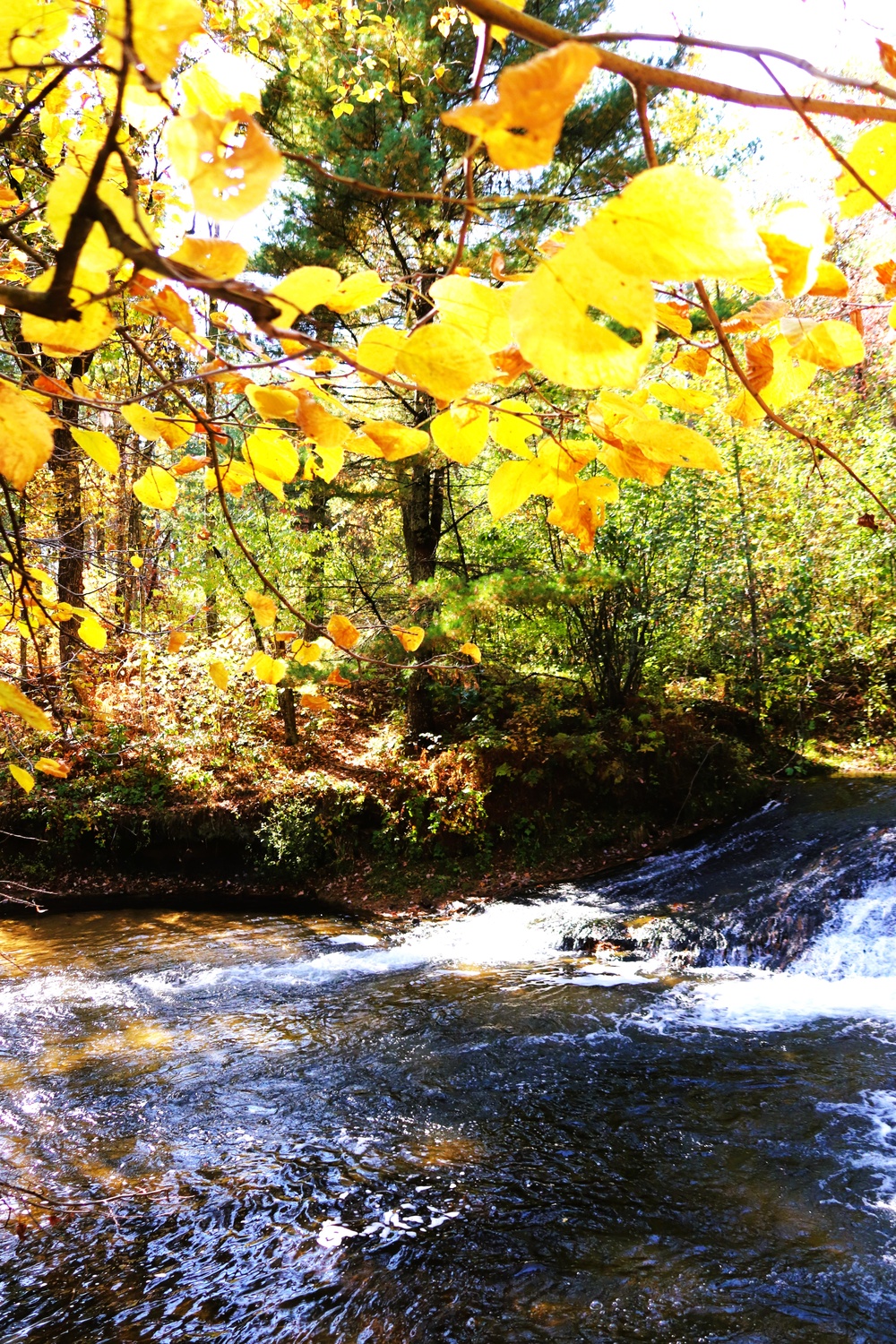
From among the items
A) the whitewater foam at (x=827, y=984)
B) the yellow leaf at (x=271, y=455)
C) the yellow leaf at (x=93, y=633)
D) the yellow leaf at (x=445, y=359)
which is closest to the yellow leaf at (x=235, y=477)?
the yellow leaf at (x=271, y=455)

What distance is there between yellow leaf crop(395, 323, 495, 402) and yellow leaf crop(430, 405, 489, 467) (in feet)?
0.37

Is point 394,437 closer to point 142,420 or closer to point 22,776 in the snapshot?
point 142,420

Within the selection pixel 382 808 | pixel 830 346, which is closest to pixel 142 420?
pixel 830 346

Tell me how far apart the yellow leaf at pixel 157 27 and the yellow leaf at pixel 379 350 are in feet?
0.59

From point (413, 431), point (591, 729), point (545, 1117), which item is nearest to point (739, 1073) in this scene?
point (545, 1117)

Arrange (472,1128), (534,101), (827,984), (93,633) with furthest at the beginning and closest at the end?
(827,984) < (472,1128) < (93,633) < (534,101)

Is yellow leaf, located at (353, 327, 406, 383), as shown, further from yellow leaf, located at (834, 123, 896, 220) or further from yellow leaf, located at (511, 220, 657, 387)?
yellow leaf, located at (834, 123, 896, 220)

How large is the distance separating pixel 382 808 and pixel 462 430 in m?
6.54

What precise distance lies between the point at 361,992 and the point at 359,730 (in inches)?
176

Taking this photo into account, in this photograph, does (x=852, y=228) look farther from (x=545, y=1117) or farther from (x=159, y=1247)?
(x=159, y=1247)

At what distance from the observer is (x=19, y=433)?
47 cm

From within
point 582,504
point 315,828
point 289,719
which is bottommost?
point 315,828

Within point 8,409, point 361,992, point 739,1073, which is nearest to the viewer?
point 8,409

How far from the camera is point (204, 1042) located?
151 inches
